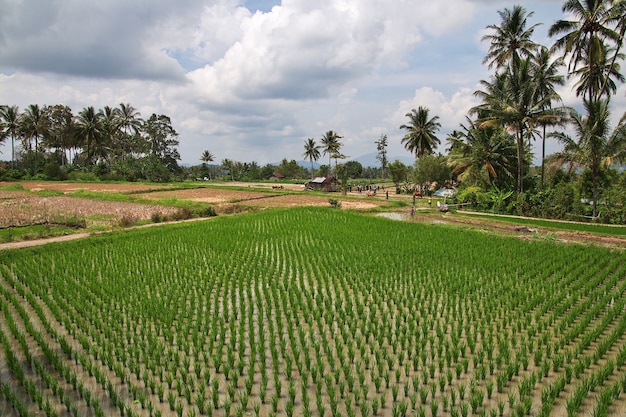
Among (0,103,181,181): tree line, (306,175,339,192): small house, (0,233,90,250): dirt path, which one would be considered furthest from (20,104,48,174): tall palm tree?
(0,233,90,250): dirt path

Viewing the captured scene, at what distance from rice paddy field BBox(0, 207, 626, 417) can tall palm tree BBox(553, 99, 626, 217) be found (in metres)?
9.48

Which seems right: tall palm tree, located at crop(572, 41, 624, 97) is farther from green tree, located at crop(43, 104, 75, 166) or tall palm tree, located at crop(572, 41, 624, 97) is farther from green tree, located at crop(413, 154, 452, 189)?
green tree, located at crop(43, 104, 75, 166)

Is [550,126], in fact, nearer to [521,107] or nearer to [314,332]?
[521,107]

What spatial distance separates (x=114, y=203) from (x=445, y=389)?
25876 millimetres

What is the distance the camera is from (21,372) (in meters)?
4.82

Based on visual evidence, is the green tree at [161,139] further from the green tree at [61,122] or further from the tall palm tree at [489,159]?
the tall palm tree at [489,159]

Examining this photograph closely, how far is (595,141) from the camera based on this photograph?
18469 mm

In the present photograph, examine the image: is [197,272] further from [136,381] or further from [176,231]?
[176,231]

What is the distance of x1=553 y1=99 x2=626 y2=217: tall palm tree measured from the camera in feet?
59.8

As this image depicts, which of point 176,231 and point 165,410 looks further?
point 176,231

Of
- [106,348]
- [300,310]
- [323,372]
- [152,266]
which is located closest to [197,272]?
[152,266]

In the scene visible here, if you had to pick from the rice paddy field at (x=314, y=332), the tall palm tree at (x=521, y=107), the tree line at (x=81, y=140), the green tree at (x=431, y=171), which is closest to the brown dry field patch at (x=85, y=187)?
the tree line at (x=81, y=140)

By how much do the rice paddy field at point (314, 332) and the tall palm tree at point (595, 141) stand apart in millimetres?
9479

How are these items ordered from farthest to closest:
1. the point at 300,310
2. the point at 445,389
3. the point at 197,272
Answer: the point at 197,272 < the point at 300,310 < the point at 445,389
